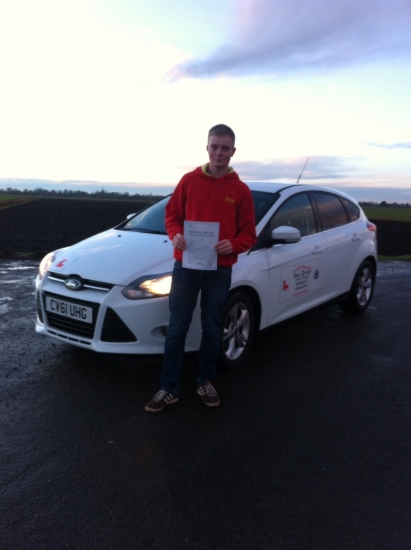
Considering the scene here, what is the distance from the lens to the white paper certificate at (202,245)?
375 cm

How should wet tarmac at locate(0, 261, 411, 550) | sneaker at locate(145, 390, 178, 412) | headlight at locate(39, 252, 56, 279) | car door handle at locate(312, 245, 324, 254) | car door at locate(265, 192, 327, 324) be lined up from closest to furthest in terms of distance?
wet tarmac at locate(0, 261, 411, 550), sneaker at locate(145, 390, 178, 412), headlight at locate(39, 252, 56, 279), car door at locate(265, 192, 327, 324), car door handle at locate(312, 245, 324, 254)

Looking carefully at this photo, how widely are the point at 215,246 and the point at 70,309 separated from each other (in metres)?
1.42

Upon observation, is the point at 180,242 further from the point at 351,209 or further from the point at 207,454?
the point at 351,209

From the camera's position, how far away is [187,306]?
393 cm

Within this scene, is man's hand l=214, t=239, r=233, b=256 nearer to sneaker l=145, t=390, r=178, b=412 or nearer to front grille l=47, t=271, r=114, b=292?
front grille l=47, t=271, r=114, b=292

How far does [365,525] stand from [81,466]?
5.18 feet

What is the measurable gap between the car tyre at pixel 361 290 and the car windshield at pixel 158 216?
1.96m

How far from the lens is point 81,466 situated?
3.12 m

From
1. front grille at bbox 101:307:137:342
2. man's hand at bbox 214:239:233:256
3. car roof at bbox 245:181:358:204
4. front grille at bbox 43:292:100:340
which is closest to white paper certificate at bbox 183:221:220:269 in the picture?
man's hand at bbox 214:239:233:256

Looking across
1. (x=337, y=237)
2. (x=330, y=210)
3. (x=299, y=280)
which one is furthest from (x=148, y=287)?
(x=330, y=210)

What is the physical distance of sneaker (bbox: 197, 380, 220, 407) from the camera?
13.2 feet

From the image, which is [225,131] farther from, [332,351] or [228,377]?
[332,351]

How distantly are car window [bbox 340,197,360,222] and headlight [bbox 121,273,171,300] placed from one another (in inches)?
135

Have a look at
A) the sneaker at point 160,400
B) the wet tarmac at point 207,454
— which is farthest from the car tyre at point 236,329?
the sneaker at point 160,400
